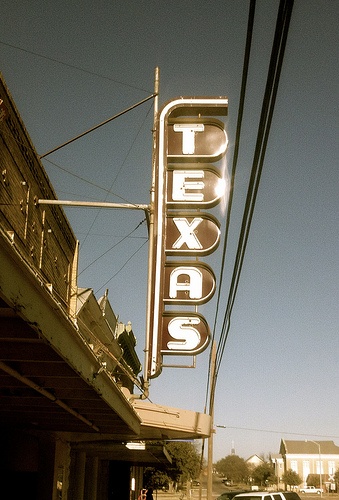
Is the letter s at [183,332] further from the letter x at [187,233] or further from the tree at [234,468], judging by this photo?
the tree at [234,468]

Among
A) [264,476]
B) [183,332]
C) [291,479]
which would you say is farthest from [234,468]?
[183,332]

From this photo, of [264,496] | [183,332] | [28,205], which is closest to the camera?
[183,332]

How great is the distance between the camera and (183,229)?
12.5m

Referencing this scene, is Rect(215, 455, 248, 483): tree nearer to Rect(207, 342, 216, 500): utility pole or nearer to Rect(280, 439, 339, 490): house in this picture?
Rect(280, 439, 339, 490): house

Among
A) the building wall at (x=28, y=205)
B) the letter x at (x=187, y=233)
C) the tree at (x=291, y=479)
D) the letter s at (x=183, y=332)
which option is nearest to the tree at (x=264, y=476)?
the tree at (x=291, y=479)

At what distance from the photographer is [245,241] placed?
892cm

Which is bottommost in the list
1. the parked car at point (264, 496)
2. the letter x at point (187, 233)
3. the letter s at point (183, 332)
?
the parked car at point (264, 496)

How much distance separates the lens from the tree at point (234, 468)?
13162 centimetres

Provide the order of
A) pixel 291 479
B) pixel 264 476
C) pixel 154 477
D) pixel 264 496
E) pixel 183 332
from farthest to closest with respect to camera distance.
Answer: pixel 264 476
pixel 291 479
pixel 154 477
pixel 264 496
pixel 183 332

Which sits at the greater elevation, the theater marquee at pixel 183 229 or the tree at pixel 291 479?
the theater marquee at pixel 183 229

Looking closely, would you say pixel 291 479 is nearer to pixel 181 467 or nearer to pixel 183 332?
pixel 181 467

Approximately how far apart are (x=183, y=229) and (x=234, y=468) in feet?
430

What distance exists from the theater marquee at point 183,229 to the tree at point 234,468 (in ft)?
420

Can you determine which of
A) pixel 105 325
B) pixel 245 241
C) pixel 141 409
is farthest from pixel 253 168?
pixel 105 325
